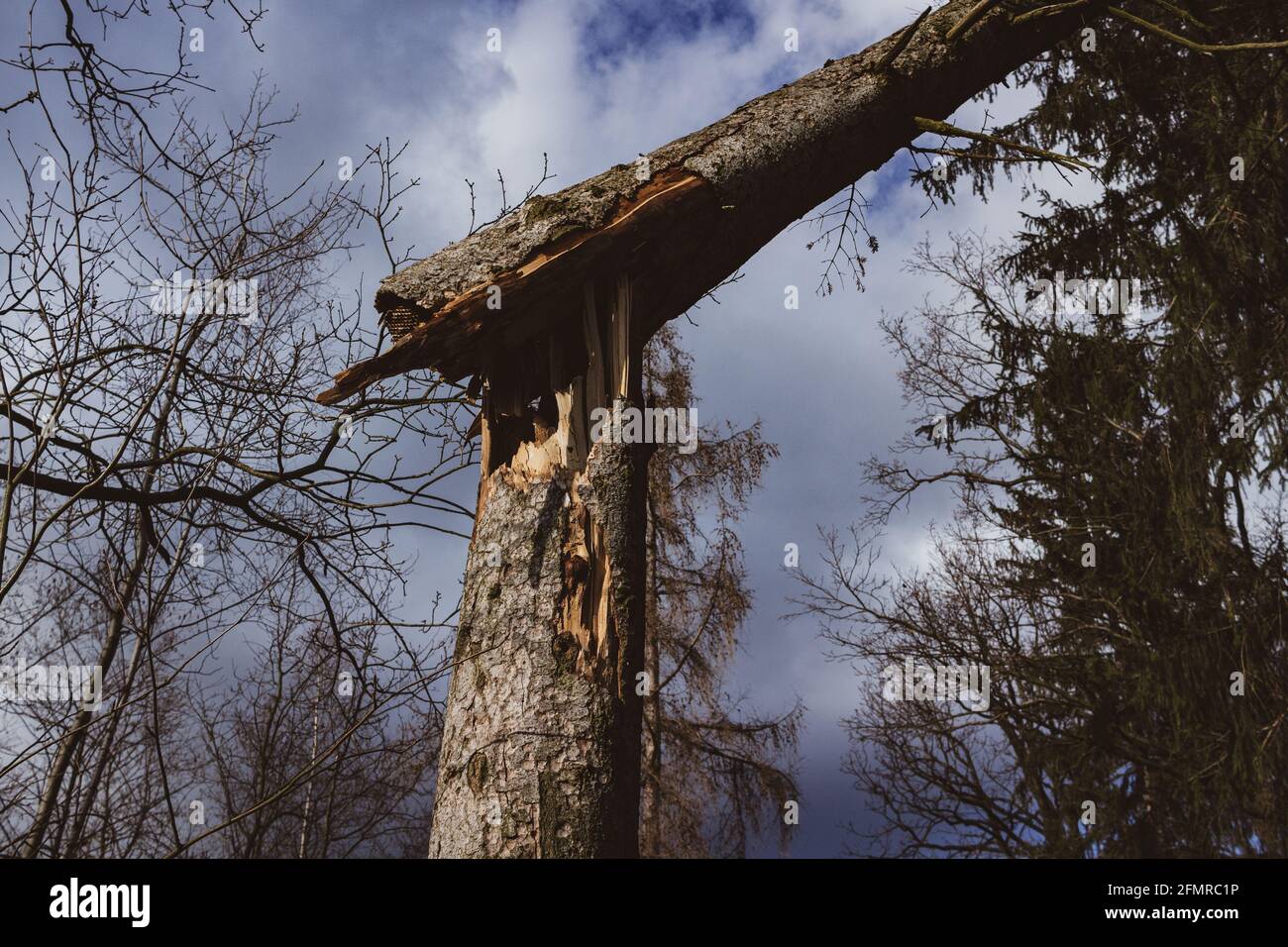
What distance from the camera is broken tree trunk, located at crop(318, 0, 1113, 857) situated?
2594 mm

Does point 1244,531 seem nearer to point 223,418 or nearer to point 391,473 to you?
point 391,473

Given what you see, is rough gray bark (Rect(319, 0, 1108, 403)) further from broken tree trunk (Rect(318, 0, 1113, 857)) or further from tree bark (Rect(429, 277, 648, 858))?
tree bark (Rect(429, 277, 648, 858))

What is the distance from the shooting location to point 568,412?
9.86 ft

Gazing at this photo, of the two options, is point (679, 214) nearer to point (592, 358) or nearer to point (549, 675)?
point (592, 358)

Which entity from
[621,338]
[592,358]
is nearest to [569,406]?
[592,358]

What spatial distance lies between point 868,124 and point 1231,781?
25.9ft

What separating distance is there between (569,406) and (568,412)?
2cm

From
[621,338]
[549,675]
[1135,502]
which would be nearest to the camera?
[549,675]

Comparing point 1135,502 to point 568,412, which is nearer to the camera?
point 568,412

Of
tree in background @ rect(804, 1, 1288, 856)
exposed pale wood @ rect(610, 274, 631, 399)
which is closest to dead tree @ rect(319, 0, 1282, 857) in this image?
exposed pale wood @ rect(610, 274, 631, 399)

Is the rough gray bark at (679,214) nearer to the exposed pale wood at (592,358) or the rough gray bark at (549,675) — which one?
the exposed pale wood at (592,358)

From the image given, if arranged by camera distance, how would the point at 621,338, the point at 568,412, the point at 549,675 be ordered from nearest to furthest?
the point at 549,675 → the point at 568,412 → the point at 621,338

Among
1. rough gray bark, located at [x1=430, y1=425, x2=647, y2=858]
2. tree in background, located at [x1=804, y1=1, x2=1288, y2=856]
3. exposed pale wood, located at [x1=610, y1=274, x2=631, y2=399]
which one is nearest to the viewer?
rough gray bark, located at [x1=430, y1=425, x2=647, y2=858]

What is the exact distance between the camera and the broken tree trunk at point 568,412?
102 inches
